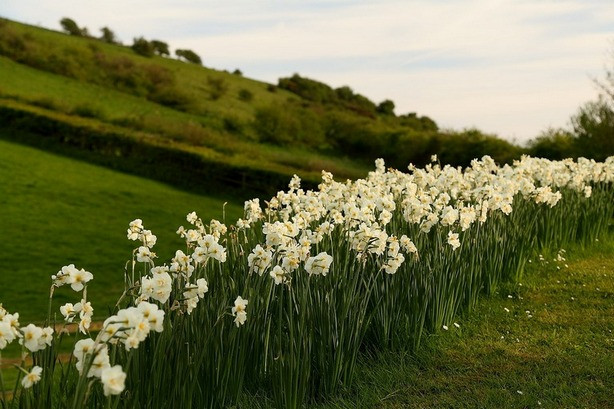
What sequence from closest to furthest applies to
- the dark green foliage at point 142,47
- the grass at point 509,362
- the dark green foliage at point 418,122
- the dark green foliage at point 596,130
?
the grass at point 509,362 < the dark green foliage at point 596,130 < the dark green foliage at point 418,122 < the dark green foliage at point 142,47

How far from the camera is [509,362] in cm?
590

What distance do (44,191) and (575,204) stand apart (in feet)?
39.7

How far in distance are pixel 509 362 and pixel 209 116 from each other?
2590cm

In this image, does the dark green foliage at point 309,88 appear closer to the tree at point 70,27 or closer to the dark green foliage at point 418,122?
the dark green foliage at point 418,122

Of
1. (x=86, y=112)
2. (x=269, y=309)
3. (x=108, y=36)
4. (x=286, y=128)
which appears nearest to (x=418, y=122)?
(x=286, y=128)

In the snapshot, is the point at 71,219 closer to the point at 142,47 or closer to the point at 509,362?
the point at 509,362

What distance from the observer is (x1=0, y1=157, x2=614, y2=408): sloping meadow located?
136 inches

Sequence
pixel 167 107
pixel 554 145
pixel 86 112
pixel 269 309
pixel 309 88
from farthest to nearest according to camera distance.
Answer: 1. pixel 309 88
2. pixel 167 107
3. pixel 86 112
4. pixel 554 145
5. pixel 269 309

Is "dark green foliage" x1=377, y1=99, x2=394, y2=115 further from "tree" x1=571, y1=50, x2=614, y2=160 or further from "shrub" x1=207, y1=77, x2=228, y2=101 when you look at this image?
"tree" x1=571, y1=50, x2=614, y2=160

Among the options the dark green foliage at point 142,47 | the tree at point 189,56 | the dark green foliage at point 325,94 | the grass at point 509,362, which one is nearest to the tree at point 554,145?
the grass at point 509,362

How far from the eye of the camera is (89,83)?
99.4 feet

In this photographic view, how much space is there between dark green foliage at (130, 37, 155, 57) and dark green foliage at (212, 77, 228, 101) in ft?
19.4

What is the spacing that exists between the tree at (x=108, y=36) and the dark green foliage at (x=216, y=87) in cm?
940

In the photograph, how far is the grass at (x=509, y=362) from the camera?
202 inches
